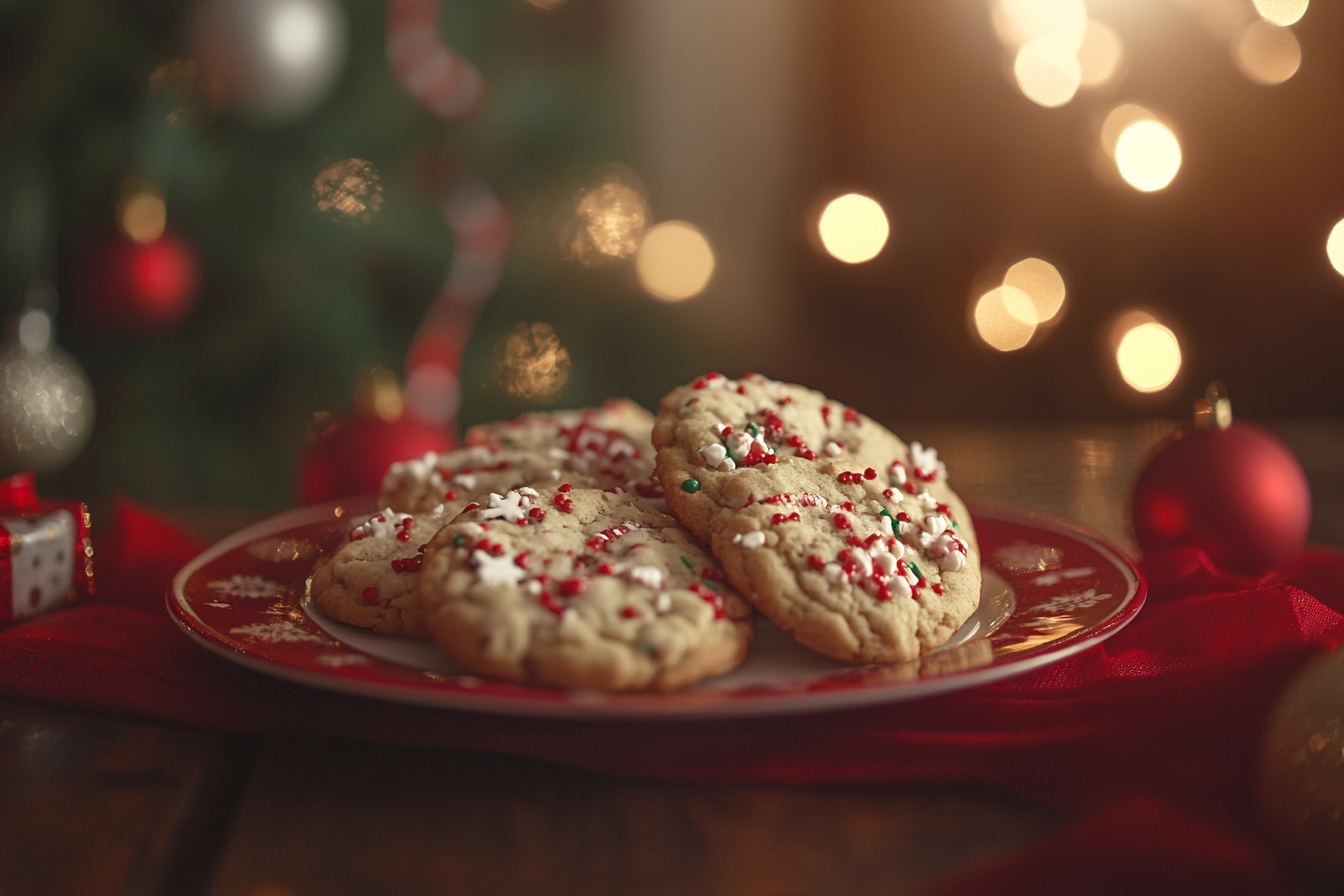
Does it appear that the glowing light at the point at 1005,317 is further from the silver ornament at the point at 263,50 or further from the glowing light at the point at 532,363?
the silver ornament at the point at 263,50

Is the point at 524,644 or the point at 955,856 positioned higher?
the point at 524,644

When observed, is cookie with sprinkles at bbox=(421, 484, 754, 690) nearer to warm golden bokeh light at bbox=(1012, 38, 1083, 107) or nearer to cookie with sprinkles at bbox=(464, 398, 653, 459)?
cookie with sprinkles at bbox=(464, 398, 653, 459)

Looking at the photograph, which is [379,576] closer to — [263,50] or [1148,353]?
[263,50]

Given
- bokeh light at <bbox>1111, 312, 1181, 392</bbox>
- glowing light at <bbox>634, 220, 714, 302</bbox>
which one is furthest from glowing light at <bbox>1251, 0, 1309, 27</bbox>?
glowing light at <bbox>634, 220, 714, 302</bbox>

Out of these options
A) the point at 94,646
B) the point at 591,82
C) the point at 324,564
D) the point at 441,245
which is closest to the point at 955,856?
the point at 324,564

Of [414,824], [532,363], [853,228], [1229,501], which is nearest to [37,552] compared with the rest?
[414,824]

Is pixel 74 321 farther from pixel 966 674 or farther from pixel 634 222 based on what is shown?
pixel 966 674
